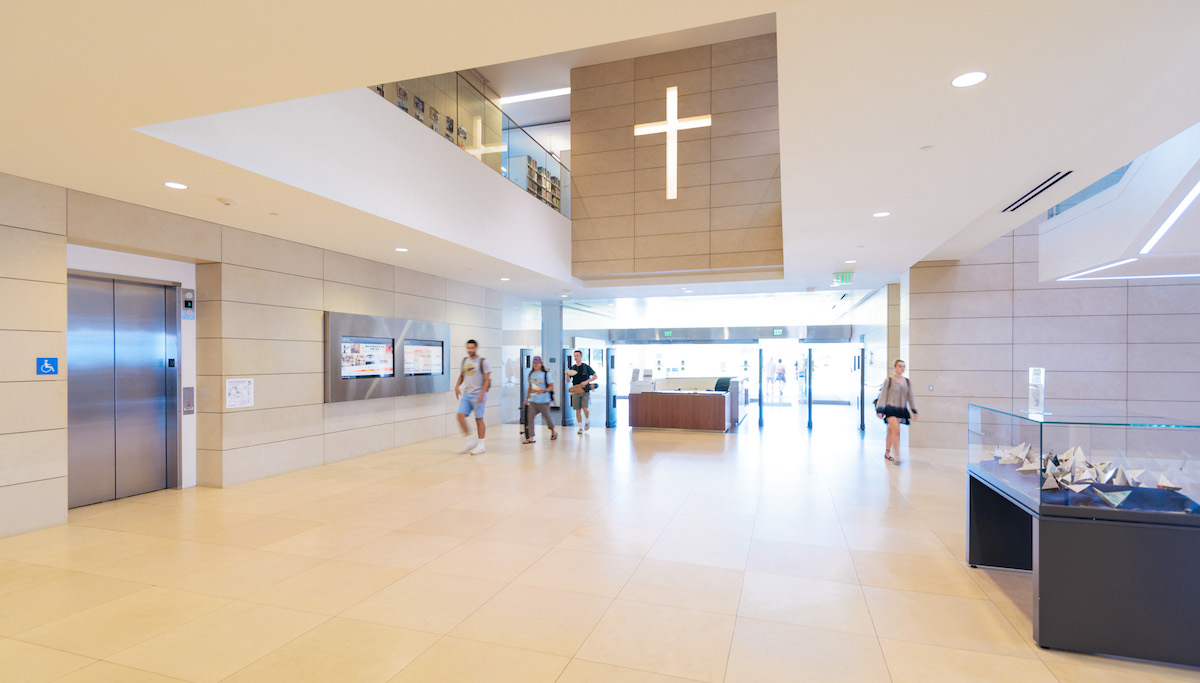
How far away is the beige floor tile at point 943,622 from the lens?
125 inches

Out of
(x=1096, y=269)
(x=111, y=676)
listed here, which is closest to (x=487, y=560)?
(x=111, y=676)

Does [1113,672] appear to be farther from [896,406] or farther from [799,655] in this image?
[896,406]

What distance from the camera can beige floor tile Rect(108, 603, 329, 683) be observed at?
114 inches

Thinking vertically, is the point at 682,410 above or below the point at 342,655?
above

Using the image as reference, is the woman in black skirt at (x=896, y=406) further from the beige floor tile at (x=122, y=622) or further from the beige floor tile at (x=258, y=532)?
the beige floor tile at (x=122, y=622)

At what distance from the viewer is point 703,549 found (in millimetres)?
4652

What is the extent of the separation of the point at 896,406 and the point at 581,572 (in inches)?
263

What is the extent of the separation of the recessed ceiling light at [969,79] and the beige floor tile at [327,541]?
5.44 meters

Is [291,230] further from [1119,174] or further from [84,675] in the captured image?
[1119,174]

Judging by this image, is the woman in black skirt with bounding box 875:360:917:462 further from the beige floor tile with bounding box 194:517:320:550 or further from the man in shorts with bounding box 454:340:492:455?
the beige floor tile with bounding box 194:517:320:550

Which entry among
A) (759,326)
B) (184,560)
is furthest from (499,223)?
(759,326)

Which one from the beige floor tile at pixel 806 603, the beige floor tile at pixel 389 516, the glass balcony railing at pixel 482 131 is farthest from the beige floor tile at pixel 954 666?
the glass balcony railing at pixel 482 131

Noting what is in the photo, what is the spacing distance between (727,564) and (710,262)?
23.6 feet

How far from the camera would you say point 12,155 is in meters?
4.48
